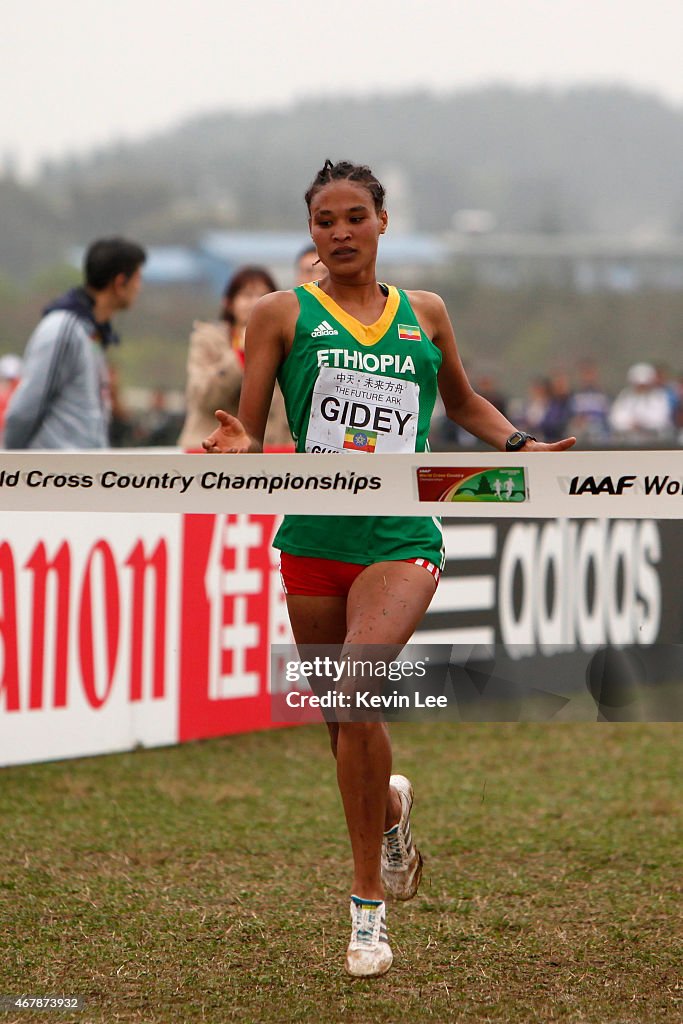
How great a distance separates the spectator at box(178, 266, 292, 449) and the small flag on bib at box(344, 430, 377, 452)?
3241mm

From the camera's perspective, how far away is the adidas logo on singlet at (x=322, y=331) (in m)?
4.11

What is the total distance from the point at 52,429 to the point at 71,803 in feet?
5.83

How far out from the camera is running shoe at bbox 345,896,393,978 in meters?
3.92

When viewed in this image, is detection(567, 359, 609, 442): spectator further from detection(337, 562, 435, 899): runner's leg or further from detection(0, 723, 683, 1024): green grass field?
Result: detection(337, 562, 435, 899): runner's leg

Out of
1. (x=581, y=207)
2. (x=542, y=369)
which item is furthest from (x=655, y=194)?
(x=542, y=369)

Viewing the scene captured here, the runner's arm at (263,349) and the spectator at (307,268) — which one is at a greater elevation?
the spectator at (307,268)

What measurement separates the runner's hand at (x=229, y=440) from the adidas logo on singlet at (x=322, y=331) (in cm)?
32

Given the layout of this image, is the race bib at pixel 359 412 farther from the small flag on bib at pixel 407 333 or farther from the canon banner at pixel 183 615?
the canon banner at pixel 183 615

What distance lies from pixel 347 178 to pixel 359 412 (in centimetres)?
65

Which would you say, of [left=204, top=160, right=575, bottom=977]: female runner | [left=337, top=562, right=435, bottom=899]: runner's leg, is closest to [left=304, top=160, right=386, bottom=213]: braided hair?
[left=204, top=160, right=575, bottom=977]: female runner

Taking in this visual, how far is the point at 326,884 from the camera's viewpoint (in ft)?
17.2

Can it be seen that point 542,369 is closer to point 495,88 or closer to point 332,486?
point 332,486

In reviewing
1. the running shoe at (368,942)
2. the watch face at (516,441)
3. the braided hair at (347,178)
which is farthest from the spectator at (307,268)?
the running shoe at (368,942)

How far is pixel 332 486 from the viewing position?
13.1 ft
